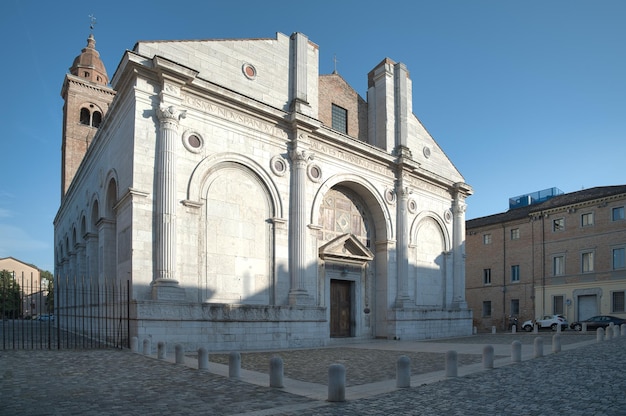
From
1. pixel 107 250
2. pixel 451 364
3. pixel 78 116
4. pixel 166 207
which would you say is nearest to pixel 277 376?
pixel 451 364

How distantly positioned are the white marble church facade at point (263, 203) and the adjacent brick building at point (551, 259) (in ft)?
44.6

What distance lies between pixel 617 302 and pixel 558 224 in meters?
7.03

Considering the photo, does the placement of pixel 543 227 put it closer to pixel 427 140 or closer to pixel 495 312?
pixel 495 312

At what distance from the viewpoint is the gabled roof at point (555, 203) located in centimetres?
3397

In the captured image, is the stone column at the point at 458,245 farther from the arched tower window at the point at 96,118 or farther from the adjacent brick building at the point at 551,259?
the arched tower window at the point at 96,118

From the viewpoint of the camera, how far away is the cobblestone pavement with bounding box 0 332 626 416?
6367 mm

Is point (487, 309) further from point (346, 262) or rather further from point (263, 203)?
point (263, 203)

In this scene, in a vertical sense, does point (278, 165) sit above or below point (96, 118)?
below

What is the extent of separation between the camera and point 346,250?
20953 millimetres

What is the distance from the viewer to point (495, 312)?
39.8 meters

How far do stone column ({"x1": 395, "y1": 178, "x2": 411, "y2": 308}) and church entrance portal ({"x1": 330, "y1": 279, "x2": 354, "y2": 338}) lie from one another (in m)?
2.52

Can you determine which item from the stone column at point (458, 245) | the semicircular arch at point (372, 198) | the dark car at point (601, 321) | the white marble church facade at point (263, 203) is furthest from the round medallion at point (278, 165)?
the dark car at point (601, 321)

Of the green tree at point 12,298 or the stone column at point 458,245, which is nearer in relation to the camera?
the green tree at point 12,298

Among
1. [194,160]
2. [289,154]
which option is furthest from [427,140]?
[194,160]
